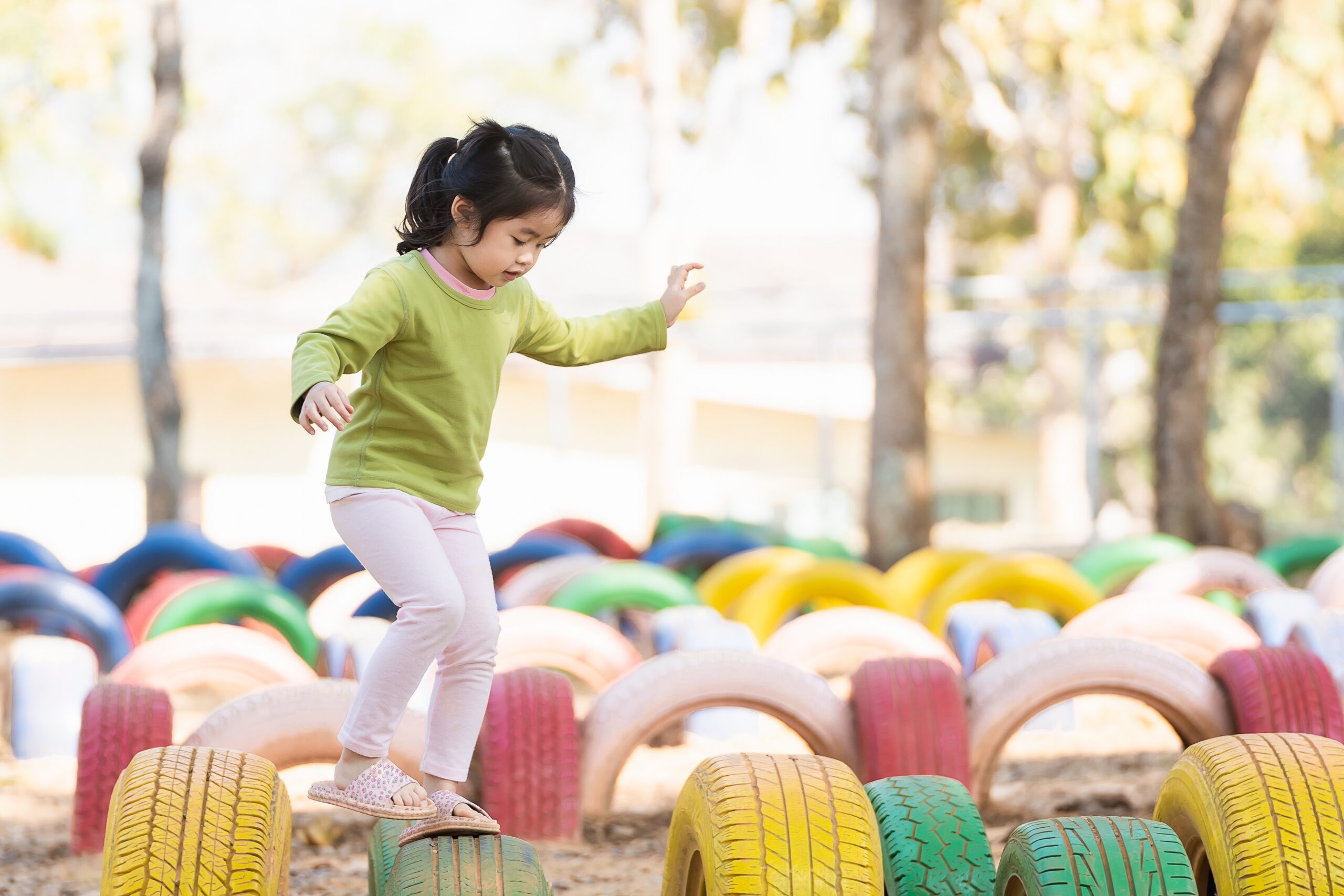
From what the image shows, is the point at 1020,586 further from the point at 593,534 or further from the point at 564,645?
the point at 593,534

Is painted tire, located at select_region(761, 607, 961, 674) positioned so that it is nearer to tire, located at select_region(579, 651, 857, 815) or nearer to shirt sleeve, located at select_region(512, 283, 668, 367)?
tire, located at select_region(579, 651, 857, 815)

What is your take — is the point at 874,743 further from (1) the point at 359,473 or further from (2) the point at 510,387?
(2) the point at 510,387

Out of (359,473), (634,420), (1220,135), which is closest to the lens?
(359,473)

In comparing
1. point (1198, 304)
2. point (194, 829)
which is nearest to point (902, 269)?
point (1198, 304)

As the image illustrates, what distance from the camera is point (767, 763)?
2.96 m

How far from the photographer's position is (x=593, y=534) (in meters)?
10.8

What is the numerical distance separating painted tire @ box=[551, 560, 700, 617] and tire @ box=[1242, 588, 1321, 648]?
253 centimetres

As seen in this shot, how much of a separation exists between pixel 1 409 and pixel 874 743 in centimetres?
1985

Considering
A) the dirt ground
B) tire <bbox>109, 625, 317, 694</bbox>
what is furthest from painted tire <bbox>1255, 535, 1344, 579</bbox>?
tire <bbox>109, 625, 317, 694</bbox>

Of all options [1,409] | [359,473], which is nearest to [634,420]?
[1,409]

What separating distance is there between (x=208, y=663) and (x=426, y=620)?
2.72 metres

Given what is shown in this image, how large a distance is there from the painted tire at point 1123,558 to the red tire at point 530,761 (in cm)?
528

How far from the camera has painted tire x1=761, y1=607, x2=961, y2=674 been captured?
237 inches

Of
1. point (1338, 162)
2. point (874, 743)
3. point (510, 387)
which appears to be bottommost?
point (874, 743)
